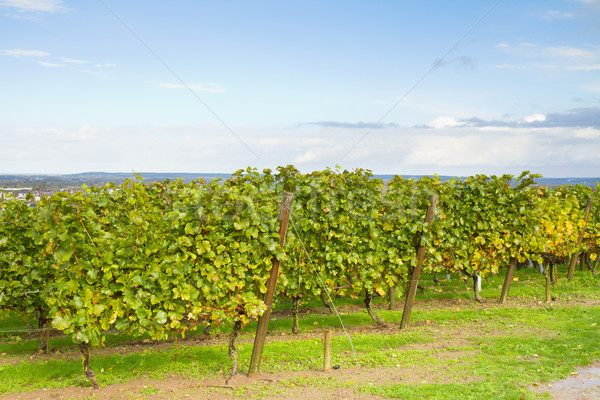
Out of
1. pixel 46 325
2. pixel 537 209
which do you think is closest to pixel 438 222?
pixel 537 209

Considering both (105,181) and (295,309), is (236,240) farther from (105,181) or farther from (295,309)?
(105,181)

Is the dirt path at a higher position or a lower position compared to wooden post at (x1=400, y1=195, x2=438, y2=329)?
lower

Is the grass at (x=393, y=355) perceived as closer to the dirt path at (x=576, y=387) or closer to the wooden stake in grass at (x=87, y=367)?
the dirt path at (x=576, y=387)

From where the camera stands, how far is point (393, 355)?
26.6 feet

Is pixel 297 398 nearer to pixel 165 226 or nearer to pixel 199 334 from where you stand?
pixel 165 226

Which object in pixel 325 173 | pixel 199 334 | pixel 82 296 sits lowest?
pixel 199 334

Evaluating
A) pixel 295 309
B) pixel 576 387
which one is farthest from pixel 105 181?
pixel 576 387

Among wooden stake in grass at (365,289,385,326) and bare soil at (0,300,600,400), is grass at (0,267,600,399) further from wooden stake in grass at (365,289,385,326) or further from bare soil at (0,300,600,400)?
wooden stake in grass at (365,289,385,326)

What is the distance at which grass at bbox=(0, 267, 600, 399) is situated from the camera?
6871 millimetres

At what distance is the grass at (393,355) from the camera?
6.87 meters

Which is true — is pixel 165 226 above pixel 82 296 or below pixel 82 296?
above

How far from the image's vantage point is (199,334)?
10367 mm

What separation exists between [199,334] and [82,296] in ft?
12.6

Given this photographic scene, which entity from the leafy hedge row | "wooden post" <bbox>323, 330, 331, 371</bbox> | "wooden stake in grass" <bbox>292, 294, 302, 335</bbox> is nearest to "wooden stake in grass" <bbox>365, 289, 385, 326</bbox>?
the leafy hedge row
